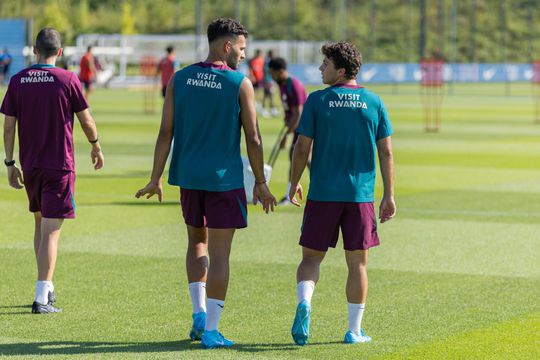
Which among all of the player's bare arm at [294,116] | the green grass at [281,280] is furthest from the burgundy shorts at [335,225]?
the player's bare arm at [294,116]

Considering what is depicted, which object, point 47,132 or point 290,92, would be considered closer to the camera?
A: point 47,132

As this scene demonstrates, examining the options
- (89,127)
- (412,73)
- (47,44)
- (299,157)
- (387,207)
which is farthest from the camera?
(412,73)

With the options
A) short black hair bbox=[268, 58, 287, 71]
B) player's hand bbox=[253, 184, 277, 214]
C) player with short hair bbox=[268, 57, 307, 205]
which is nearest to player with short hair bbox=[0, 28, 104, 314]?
player's hand bbox=[253, 184, 277, 214]

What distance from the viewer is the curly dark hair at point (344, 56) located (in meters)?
7.47

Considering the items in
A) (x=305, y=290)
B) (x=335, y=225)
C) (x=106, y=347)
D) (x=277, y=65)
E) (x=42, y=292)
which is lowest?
(x=106, y=347)

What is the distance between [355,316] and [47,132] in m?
2.64

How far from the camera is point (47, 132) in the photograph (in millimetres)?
8688

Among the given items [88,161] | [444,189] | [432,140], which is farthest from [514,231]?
[432,140]

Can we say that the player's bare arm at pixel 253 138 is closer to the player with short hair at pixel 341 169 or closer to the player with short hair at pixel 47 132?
the player with short hair at pixel 341 169

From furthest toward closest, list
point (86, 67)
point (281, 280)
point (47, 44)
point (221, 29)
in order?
point (86, 67) → point (281, 280) → point (47, 44) → point (221, 29)

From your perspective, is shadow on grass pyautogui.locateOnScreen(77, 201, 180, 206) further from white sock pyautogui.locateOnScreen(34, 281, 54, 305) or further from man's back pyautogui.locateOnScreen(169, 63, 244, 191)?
man's back pyautogui.locateOnScreen(169, 63, 244, 191)

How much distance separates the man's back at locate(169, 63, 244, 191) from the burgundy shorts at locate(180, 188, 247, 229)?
0.18 ft

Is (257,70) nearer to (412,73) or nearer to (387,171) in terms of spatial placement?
(412,73)

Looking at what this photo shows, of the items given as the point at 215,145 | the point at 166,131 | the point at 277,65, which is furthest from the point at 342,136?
the point at 277,65
